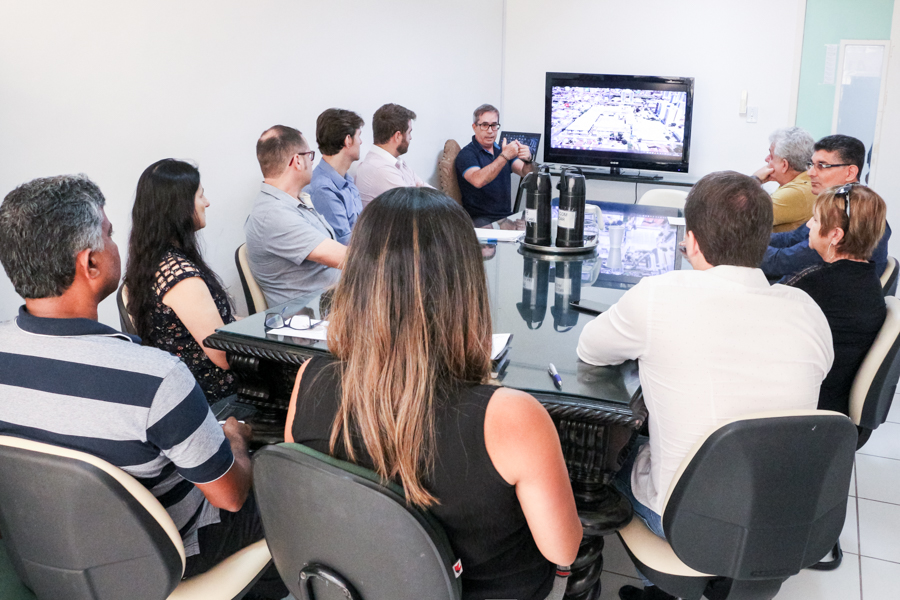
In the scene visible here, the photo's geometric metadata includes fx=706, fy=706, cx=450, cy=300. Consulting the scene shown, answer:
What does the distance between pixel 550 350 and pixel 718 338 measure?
0.43 m

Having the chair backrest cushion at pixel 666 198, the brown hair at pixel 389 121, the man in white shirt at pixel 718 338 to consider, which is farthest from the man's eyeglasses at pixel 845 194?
the brown hair at pixel 389 121

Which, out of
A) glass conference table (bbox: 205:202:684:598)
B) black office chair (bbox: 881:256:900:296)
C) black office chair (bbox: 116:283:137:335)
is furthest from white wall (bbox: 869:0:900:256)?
black office chair (bbox: 116:283:137:335)

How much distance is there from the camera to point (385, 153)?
4.14 meters

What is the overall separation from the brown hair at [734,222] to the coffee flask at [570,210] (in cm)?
123

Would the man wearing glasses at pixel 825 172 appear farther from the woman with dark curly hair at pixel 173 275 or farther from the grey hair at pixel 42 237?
the grey hair at pixel 42 237

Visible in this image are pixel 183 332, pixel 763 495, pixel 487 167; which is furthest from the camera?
pixel 487 167

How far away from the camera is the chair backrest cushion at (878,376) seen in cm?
187

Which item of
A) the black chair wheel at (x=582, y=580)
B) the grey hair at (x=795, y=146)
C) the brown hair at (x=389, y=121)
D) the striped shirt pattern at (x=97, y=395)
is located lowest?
the black chair wheel at (x=582, y=580)

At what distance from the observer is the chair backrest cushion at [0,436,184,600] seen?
1120 millimetres

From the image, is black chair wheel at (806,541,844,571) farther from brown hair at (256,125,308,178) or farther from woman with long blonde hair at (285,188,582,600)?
brown hair at (256,125,308,178)

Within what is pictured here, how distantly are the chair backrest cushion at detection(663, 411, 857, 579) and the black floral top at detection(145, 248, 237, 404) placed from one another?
1.29 metres

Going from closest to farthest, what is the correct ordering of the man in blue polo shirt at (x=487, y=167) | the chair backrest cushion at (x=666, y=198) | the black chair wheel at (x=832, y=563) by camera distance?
the black chair wheel at (x=832, y=563) → the chair backrest cushion at (x=666, y=198) → the man in blue polo shirt at (x=487, y=167)

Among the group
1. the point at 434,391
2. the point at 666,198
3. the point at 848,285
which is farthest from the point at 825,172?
the point at 434,391

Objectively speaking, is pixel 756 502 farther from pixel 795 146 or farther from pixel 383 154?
pixel 383 154
